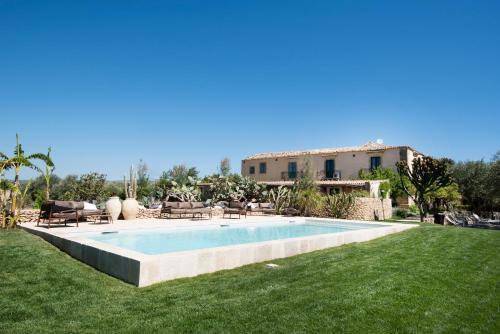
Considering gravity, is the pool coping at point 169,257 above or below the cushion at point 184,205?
below

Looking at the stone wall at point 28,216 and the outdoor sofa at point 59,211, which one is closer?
the outdoor sofa at point 59,211

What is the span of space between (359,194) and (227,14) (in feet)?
44.4

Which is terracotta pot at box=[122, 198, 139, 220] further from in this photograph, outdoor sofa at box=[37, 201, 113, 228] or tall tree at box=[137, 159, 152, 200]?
tall tree at box=[137, 159, 152, 200]

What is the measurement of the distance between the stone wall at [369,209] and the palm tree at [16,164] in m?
15.8

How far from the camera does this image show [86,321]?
13.1ft

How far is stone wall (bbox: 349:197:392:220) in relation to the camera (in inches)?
802

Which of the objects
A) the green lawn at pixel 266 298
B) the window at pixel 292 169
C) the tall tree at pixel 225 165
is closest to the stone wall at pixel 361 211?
the green lawn at pixel 266 298

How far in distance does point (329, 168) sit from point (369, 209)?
49.8ft

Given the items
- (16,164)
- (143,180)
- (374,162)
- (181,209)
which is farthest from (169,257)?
(374,162)

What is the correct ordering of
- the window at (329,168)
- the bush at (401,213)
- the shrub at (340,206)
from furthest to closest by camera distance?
the window at (329,168), the bush at (401,213), the shrub at (340,206)

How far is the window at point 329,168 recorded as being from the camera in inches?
1407

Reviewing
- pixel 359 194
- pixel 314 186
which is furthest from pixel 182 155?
pixel 359 194

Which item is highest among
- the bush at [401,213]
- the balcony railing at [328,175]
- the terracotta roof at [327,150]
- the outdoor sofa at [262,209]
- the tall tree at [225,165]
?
the terracotta roof at [327,150]

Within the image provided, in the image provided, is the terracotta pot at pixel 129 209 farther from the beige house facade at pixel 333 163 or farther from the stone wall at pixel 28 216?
the beige house facade at pixel 333 163
